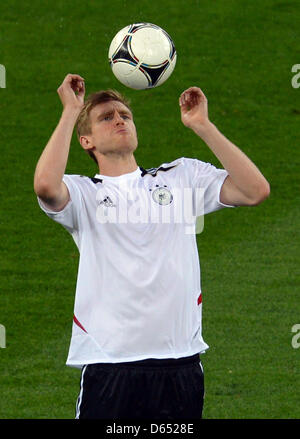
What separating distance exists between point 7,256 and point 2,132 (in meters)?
3.37

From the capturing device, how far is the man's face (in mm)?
5934

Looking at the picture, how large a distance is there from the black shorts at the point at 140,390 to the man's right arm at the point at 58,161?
3.15 feet

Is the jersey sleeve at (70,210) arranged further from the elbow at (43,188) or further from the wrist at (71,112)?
the wrist at (71,112)

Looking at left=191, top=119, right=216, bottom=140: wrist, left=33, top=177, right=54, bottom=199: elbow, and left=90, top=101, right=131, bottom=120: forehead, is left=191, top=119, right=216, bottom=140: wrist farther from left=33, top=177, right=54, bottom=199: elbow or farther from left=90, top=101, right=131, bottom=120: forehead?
left=33, top=177, right=54, bottom=199: elbow

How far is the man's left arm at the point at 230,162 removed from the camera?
18.7 ft

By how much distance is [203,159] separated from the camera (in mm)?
13703

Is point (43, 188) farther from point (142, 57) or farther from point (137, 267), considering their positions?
point (142, 57)

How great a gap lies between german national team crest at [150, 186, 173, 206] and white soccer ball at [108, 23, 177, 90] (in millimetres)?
987

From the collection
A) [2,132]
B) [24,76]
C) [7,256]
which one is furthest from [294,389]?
[24,76]

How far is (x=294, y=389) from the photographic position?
29.1 feet

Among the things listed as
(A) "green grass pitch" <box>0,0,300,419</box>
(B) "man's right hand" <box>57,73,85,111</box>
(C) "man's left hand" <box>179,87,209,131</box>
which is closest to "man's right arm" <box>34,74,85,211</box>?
(B) "man's right hand" <box>57,73,85,111</box>

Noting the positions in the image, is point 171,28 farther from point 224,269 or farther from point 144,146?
point 224,269

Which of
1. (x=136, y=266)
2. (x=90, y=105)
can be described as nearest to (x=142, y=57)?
(x=90, y=105)

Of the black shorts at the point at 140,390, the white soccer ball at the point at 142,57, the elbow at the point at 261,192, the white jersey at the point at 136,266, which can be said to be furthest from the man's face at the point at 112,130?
the black shorts at the point at 140,390
